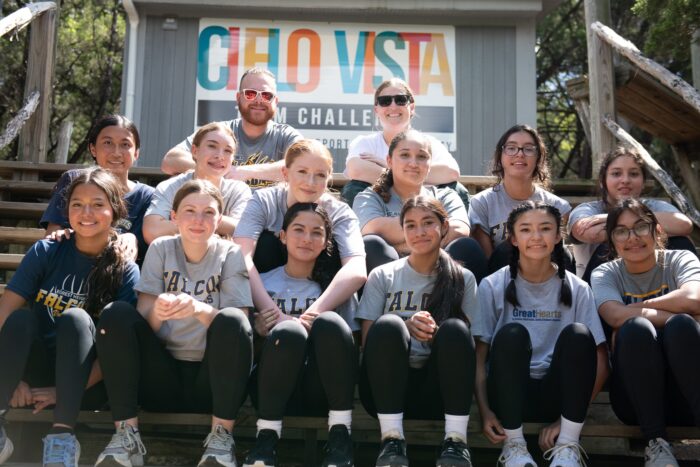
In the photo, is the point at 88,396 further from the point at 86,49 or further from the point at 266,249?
the point at 86,49

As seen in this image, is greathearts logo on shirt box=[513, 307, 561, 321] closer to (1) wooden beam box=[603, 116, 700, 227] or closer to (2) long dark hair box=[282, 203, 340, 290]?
(2) long dark hair box=[282, 203, 340, 290]

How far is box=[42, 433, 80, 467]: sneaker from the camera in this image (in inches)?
92.0

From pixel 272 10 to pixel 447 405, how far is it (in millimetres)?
4862

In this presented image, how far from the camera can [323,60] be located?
6.68 meters

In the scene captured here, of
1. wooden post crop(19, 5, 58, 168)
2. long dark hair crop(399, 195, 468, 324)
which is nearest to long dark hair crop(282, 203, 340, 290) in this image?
long dark hair crop(399, 195, 468, 324)

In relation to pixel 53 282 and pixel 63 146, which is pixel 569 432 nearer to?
pixel 53 282

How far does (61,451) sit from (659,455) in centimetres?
185

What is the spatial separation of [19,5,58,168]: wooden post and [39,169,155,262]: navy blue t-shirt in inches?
98.7

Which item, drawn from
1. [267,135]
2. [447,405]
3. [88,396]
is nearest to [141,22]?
[267,135]

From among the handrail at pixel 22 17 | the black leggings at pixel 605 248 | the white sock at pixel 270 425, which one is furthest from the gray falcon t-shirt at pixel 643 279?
the handrail at pixel 22 17

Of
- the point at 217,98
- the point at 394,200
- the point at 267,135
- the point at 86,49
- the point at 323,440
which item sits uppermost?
the point at 86,49

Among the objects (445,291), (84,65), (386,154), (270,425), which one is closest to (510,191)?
(386,154)

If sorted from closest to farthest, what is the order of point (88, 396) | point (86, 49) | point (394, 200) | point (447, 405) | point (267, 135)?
point (447, 405) → point (88, 396) → point (394, 200) → point (267, 135) → point (86, 49)

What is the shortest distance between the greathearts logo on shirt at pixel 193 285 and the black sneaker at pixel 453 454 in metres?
0.95
